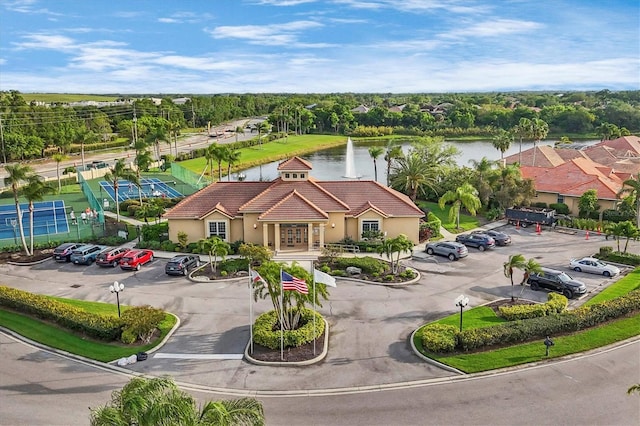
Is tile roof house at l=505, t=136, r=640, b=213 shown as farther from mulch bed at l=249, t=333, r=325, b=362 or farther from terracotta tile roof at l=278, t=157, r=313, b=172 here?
mulch bed at l=249, t=333, r=325, b=362

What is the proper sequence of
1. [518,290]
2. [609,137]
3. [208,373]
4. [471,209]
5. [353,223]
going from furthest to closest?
[609,137], [471,209], [353,223], [518,290], [208,373]

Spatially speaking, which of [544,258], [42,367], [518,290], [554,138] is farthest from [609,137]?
[42,367]

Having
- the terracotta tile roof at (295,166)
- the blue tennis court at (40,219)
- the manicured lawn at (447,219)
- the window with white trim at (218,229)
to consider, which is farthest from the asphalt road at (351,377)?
the blue tennis court at (40,219)

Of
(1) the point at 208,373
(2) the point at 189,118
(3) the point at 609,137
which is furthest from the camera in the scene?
(2) the point at 189,118

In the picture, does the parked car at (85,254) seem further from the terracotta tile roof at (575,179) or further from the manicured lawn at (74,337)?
the terracotta tile roof at (575,179)

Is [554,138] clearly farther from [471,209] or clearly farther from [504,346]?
[504,346]
